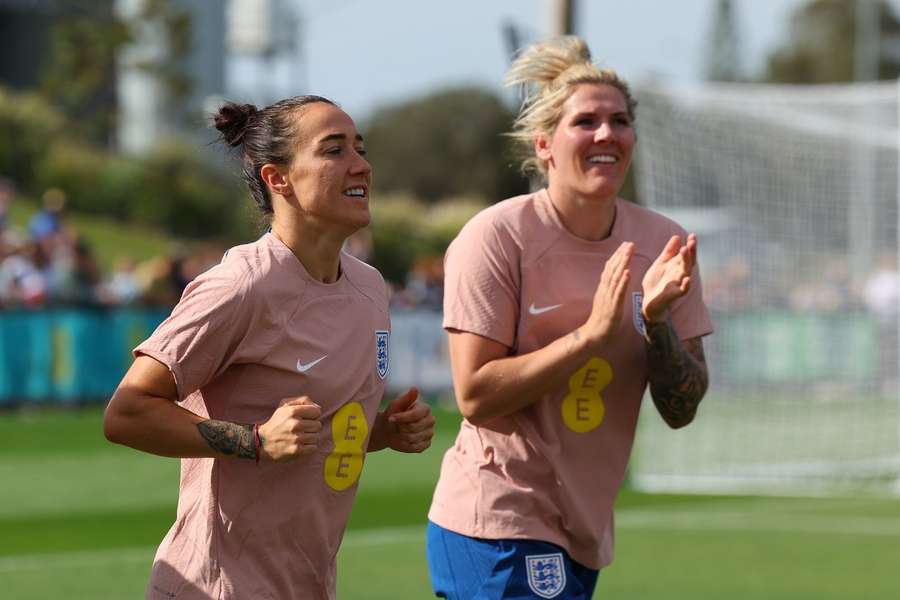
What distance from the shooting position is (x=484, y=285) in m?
5.18

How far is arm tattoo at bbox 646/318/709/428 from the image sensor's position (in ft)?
17.0

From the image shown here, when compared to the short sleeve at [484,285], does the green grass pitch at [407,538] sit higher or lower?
lower

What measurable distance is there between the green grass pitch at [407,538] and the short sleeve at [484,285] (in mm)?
4102

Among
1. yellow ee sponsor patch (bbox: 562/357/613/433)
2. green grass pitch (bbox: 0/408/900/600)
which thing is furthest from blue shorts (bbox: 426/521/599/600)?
green grass pitch (bbox: 0/408/900/600)

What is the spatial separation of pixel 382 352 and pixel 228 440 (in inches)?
23.5

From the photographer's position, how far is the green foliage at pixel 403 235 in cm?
3703

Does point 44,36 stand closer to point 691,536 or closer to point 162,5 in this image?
point 162,5

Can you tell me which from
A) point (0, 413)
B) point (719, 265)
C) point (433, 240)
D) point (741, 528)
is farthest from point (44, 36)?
point (741, 528)

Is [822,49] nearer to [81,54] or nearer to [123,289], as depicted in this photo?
[81,54]

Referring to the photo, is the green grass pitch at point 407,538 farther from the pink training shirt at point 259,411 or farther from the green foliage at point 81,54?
the green foliage at point 81,54

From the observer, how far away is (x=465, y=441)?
5.41m

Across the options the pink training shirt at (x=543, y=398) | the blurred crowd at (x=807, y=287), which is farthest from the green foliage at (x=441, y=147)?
the pink training shirt at (x=543, y=398)

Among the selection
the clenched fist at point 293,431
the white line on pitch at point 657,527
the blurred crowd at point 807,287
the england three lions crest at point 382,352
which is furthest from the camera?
the blurred crowd at point 807,287

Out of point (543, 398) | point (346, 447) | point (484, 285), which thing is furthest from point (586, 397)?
point (346, 447)
